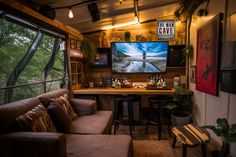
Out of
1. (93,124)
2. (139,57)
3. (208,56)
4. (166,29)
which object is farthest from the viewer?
(139,57)

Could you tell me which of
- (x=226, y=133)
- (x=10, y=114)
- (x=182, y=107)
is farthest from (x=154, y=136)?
(x=10, y=114)

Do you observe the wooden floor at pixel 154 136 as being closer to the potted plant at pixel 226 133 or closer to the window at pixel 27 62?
the potted plant at pixel 226 133

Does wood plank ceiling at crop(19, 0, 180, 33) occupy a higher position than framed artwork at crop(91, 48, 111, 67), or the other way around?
wood plank ceiling at crop(19, 0, 180, 33)

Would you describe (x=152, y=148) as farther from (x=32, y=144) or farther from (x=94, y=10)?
(x=94, y=10)

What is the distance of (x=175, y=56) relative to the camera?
431 cm

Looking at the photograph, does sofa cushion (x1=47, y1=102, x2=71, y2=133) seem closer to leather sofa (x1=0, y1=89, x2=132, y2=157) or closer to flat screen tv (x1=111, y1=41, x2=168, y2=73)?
leather sofa (x1=0, y1=89, x2=132, y2=157)

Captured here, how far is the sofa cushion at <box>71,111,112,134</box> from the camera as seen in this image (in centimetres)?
248

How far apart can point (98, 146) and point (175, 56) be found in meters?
3.07

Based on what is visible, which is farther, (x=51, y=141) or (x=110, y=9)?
(x=110, y=9)

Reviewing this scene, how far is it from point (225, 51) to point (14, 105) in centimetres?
259

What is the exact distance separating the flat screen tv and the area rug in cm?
181

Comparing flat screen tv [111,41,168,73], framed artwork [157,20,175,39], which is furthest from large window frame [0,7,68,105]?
framed artwork [157,20,175,39]

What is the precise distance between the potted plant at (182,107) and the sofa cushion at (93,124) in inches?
55.6

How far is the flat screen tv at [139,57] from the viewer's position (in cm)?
437
